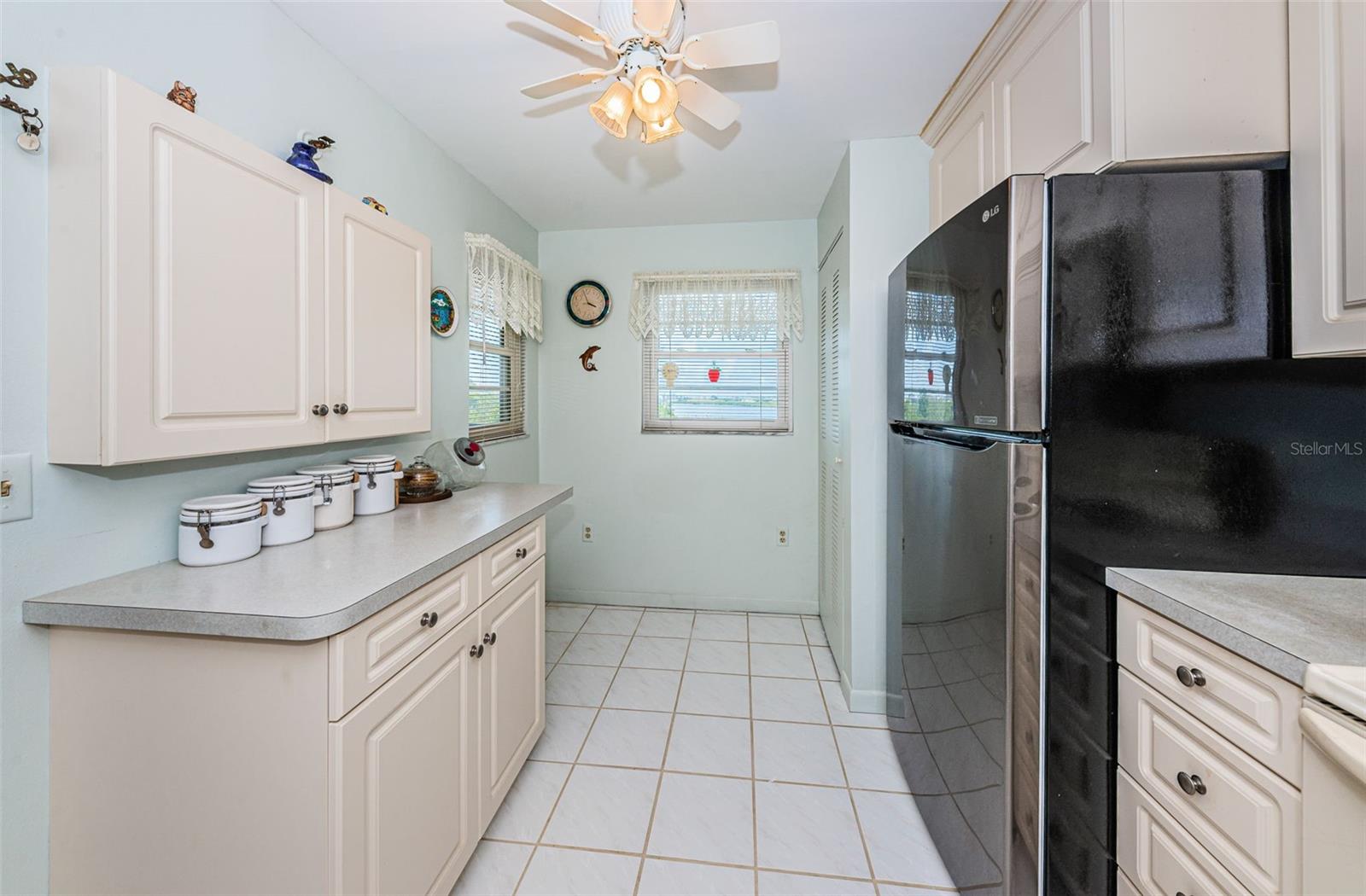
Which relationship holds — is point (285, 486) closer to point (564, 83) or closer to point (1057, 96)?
point (564, 83)

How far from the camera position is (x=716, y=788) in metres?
1.74

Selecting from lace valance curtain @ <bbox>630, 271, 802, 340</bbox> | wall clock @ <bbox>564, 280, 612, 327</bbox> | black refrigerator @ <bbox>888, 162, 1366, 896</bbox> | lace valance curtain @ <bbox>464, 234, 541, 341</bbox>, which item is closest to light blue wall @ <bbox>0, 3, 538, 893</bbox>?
lace valance curtain @ <bbox>464, 234, 541, 341</bbox>

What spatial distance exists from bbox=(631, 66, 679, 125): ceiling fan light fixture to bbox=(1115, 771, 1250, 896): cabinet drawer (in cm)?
184

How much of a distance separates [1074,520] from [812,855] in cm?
120

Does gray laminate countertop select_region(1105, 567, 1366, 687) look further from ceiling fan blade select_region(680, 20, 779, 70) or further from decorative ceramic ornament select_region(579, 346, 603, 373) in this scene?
decorative ceramic ornament select_region(579, 346, 603, 373)

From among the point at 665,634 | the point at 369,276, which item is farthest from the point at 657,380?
the point at 369,276

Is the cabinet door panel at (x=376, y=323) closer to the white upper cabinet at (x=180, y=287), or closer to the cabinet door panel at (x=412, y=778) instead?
the white upper cabinet at (x=180, y=287)

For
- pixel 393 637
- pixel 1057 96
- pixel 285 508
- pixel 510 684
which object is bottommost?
pixel 510 684

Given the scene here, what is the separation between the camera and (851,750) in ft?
6.38

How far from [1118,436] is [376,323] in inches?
77.2

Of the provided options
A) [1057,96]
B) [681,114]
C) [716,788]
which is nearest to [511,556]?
[716,788]

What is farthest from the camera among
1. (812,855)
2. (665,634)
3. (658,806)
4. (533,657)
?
(665,634)

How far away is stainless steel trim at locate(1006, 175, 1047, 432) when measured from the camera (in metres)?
1.05

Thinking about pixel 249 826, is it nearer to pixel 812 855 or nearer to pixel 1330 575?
pixel 812 855
